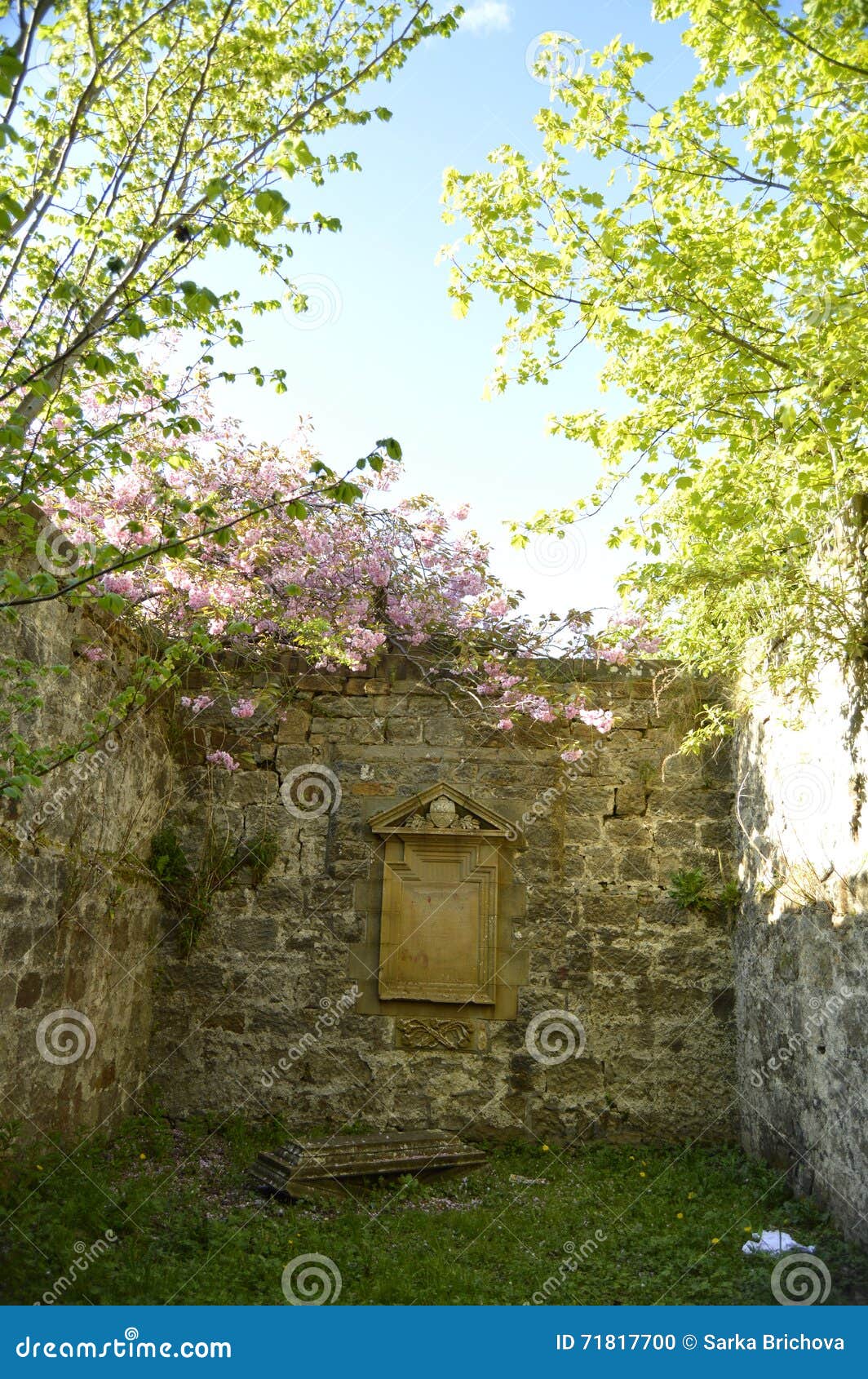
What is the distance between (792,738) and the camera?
5.47 metres

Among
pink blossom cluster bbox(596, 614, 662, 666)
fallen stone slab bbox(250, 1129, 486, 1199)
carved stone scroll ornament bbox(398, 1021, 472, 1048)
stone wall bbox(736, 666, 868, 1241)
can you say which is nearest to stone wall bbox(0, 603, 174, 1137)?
fallen stone slab bbox(250, 1129, 486, 1199)

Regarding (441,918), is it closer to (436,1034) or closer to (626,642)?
(436,1034)

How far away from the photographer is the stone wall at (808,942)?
4469 millimetres

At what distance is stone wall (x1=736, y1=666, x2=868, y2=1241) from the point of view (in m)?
4.47

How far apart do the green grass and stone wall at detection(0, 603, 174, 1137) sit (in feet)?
1.11

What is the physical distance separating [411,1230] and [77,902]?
239cm

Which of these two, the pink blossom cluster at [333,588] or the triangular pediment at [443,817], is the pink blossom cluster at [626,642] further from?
the triangular pediment at [443,817]

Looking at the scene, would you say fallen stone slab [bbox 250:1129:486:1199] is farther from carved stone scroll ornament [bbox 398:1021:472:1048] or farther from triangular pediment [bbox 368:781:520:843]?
triangular pediment [bbox 368:781:520:843]

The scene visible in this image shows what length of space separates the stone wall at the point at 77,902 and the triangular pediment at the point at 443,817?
162 cm

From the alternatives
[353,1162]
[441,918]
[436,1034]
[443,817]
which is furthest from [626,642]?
[353,1162]

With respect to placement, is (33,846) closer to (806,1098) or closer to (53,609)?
(53,609)

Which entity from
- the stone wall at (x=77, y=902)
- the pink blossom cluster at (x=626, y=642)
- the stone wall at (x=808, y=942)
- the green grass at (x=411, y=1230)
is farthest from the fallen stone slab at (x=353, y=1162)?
the pink blossom cluster at (x=626, y=642)

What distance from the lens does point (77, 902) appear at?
17.6 ft

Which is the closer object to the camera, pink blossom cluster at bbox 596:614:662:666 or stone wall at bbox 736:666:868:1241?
stone wall at bbox 736:666:868:1241
